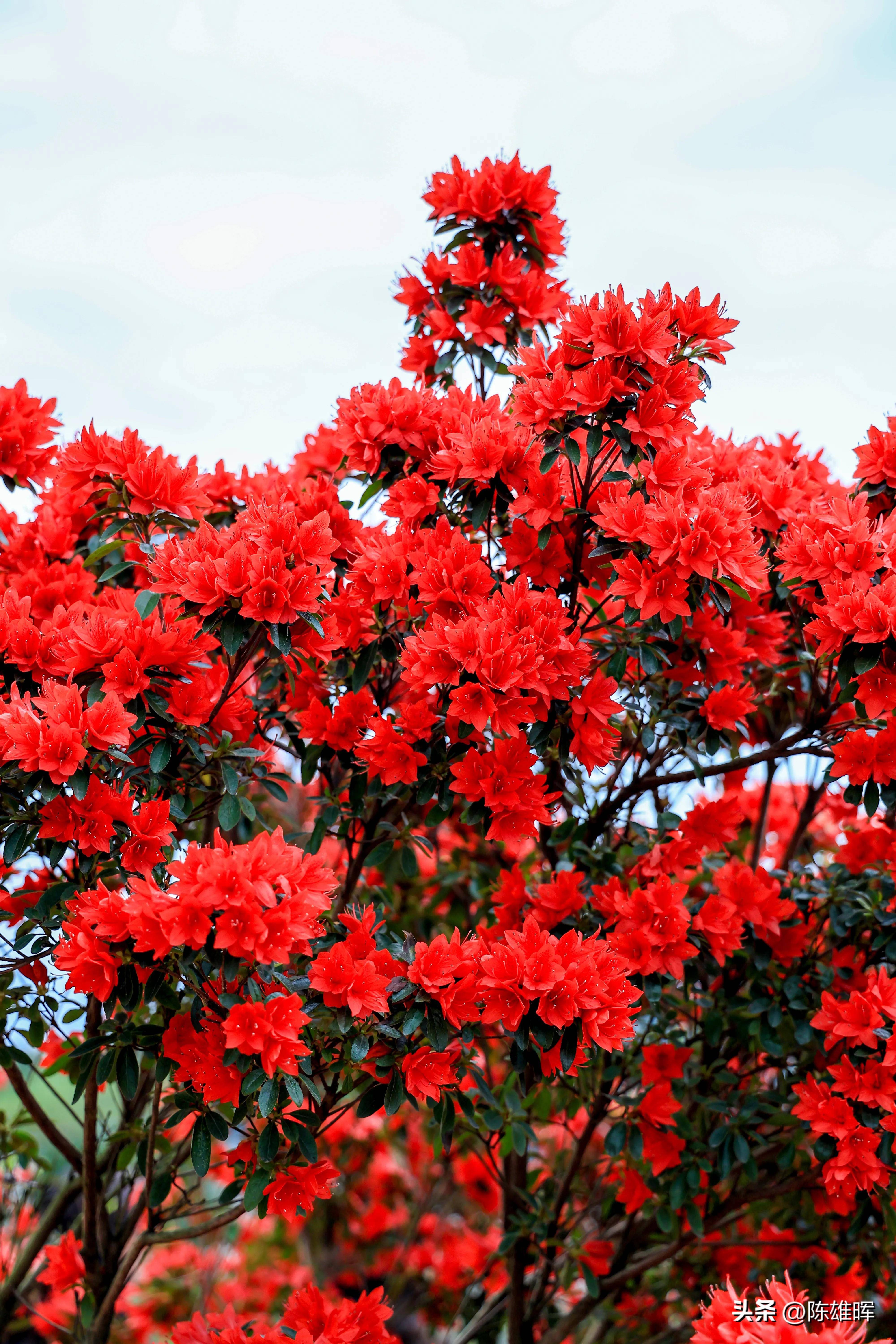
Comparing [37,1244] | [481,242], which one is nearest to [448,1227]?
[37,1244]

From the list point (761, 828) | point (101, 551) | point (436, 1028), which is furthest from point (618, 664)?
point (761, 828)

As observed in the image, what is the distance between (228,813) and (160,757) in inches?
6.6

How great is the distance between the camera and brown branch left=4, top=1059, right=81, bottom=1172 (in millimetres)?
2514

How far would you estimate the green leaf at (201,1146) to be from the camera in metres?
1.91

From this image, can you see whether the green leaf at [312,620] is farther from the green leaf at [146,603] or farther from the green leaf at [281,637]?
the green leaf at [146,603]

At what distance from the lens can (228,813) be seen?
2059 mm

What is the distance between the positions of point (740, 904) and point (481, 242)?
1.79 m

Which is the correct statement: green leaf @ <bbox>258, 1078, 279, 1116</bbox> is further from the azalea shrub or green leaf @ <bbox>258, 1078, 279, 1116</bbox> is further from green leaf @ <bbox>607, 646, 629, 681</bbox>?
green leaf @ <bbox>607, 646, 629, 681</bbox>

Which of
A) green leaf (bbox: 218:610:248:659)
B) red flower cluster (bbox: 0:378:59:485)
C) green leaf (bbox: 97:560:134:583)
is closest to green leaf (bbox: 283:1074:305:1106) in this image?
green leaf (bbox: 218:610:248:659)

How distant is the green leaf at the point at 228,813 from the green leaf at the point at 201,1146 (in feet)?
1.72

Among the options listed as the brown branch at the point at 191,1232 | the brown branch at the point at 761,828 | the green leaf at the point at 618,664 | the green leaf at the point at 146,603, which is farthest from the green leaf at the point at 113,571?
the brown branch at the point at 761,828

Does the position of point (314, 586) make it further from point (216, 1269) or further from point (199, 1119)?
point (216, 1269)

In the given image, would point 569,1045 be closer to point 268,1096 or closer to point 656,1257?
point 268,1096

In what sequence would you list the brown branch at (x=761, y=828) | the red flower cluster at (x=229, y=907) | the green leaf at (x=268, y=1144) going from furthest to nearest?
1. the brown branch at (x=761, y=828)
2. the green leaf at (x=268, y=1144)
3. the red flower cluster at (x=229, y=907)
